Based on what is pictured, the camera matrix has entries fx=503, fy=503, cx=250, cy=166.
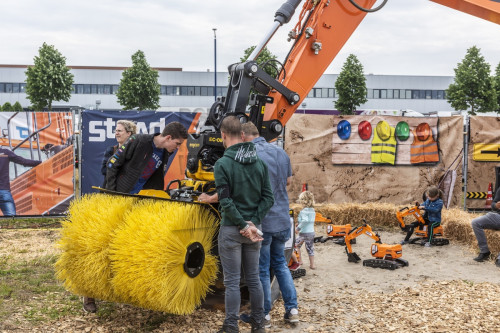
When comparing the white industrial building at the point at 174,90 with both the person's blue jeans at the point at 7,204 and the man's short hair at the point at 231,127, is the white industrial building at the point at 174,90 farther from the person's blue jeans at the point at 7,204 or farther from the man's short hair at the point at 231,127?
the man's short hair at the point at 231,127

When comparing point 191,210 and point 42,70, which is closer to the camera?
point 191,210

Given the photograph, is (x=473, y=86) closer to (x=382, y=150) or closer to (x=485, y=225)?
(x=382, y=150)

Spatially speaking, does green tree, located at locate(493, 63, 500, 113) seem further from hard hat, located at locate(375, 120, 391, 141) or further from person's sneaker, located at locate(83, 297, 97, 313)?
person's sneaker, located at locate(83, 297, 97, 313)

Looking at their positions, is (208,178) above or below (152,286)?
above

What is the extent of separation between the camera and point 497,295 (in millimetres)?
5750

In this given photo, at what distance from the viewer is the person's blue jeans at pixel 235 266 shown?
412 cm

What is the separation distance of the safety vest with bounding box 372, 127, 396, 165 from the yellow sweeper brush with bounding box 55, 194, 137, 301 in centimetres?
792

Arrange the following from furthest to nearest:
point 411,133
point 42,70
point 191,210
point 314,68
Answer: point 42,70, point 411,133, point 314,68, point 191,210

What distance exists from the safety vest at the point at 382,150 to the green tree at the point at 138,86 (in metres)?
31.4

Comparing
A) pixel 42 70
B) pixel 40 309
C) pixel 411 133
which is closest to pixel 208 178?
pixel 40 309

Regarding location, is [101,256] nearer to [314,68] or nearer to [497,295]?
[314,68]

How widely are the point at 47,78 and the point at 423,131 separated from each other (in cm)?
3164

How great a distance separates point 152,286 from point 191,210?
27.9 inches

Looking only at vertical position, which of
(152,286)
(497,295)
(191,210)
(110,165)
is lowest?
(497,295)
